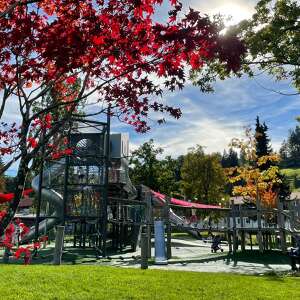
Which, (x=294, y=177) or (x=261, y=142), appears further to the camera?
(x=294, y=177)

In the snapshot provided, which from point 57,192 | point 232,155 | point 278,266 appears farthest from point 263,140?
point 232,155

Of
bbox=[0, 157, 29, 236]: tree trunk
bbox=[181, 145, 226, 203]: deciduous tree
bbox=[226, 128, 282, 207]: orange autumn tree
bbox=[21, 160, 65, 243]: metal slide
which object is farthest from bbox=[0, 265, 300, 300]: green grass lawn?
bbox=[181, 145, 226, 203]: deciduous tree

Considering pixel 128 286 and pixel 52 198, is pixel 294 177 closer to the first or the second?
pixel 52 198

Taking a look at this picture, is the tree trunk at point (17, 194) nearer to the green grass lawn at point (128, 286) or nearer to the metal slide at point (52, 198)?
the green grass lawn at point (128, 286)

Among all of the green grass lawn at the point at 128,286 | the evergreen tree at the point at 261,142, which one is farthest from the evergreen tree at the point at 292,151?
the green grass lawn at the point at 128,286

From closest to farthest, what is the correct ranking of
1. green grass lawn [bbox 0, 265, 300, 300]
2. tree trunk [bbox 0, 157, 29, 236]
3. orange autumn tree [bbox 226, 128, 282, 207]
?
tree trunk [bbox 0, 157, 29, 236] → green grass lawn [bbox 0, 265, 300, 300] → orange autumn tree [bbox 226, 128, 282, 207]

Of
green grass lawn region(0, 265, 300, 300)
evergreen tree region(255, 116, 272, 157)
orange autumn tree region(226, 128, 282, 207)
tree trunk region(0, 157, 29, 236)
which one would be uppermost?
evergreen tree region(255, 116, 272, 157)

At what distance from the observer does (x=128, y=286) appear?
9.81 meters

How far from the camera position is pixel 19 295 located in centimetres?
844

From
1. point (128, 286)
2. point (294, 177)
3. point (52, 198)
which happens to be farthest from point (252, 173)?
point (294, 177)

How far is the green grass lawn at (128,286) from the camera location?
8852 millimetres

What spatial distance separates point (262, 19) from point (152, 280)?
35.7 feet

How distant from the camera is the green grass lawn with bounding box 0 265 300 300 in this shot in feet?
29.0

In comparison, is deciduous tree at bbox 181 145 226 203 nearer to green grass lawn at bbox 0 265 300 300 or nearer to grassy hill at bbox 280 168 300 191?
green grass lawn at bbox 0 265 300 300
